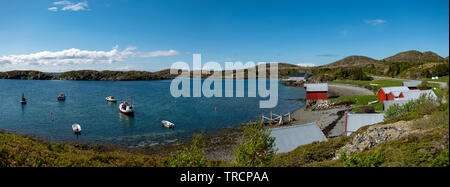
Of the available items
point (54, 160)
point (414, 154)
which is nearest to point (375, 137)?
point (414, 154)

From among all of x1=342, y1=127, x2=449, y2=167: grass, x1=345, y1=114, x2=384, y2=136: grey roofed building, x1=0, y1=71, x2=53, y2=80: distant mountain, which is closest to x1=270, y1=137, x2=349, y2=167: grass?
x1=342, y1=127, x2=449, y2=167: grass

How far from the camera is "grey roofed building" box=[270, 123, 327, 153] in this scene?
18.1m

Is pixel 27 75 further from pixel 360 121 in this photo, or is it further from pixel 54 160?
pixel 360 121

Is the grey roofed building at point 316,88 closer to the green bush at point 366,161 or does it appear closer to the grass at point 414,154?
the grass at point 414,154

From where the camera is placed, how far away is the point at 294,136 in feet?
62.6

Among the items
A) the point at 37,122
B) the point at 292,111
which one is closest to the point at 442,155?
the point at 292,111

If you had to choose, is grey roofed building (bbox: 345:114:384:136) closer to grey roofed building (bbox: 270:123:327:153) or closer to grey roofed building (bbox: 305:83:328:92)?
grey roofed building (bbox: 270:123:327:153)

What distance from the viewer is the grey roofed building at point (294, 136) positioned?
714 inches

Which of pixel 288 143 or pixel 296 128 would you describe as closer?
pixel 288 143

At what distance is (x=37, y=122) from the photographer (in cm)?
4022

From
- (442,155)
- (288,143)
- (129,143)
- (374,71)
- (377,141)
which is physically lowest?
(129,143)

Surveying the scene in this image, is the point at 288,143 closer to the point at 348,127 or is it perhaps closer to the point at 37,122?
the point at 348,127

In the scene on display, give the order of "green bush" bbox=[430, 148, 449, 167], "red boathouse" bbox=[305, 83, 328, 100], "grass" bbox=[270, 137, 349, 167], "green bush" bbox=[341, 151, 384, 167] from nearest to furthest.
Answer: "green bush" bbox=[430, 148, 449, 167] < "green bush" bbox=[341, 151, 384, 167] < "grass" bbox=[270, 137, 349, 167] < "red boathouse" bbox=[305, 83, 328, 100]
